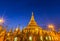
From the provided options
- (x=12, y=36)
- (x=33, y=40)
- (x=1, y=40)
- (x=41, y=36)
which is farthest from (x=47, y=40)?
(x=1, y=40)

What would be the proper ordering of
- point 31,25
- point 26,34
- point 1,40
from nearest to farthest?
point 1,40 → point 26,34 → point 31,25

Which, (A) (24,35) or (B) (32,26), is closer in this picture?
(A) (24,35)

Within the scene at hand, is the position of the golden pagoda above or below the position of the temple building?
above

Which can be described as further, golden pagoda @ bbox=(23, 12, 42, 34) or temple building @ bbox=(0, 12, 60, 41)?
golden pagoda @ bbox=(23, 12, 42, 34)

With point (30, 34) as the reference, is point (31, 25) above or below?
above

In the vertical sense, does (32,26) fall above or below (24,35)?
above

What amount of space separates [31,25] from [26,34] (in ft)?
46.1

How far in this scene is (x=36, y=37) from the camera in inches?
2212

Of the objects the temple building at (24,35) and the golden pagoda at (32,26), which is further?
the golden pagoda at (32,26)

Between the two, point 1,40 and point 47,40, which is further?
point 47,40

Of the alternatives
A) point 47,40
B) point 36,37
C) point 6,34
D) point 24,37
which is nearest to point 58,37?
point 47,40

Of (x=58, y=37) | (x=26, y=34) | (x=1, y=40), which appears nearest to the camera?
(x=1, y=40)

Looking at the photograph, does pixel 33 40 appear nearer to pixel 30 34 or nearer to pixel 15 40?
pixel 30 34

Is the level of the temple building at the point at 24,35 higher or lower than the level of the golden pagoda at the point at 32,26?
lower
